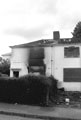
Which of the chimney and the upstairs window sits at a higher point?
the chimney

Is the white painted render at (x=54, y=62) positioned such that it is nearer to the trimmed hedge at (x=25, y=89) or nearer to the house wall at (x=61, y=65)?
the house wall at (x=61, y=65)

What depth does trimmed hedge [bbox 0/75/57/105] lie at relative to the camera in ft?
51.0

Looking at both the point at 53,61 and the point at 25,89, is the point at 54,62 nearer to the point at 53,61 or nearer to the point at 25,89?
the point at 53,61

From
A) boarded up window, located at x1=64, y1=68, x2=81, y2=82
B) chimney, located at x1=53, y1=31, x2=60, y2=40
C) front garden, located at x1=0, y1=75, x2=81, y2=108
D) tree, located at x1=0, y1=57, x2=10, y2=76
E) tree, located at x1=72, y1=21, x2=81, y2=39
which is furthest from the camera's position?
tree, located at x1=72, y1=21, x2=81, y2=39

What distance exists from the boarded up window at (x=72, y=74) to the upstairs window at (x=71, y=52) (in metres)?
1.90

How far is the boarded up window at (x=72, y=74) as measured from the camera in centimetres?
2584

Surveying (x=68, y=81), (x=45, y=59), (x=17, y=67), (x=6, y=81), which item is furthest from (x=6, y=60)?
(x=6, y=81)

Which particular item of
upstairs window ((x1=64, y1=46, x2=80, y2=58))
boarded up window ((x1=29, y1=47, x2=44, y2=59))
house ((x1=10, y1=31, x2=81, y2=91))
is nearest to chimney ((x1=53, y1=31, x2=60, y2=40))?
house ((x1=10, y1=31, x2=81, y2=91))

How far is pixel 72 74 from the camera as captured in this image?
1028 inches

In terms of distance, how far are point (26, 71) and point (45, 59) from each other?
10.6 ft

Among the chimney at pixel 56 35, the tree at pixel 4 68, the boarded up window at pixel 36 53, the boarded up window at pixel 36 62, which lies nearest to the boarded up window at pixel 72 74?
the boarded up window at pixel 36 62

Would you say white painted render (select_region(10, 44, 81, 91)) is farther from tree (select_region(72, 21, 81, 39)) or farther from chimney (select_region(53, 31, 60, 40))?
tree (select_region(72, 21, 81, 39))

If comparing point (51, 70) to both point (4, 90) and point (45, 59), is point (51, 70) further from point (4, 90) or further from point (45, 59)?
point (4, 90)

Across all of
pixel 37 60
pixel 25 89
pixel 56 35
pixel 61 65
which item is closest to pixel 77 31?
pixel 56 35
